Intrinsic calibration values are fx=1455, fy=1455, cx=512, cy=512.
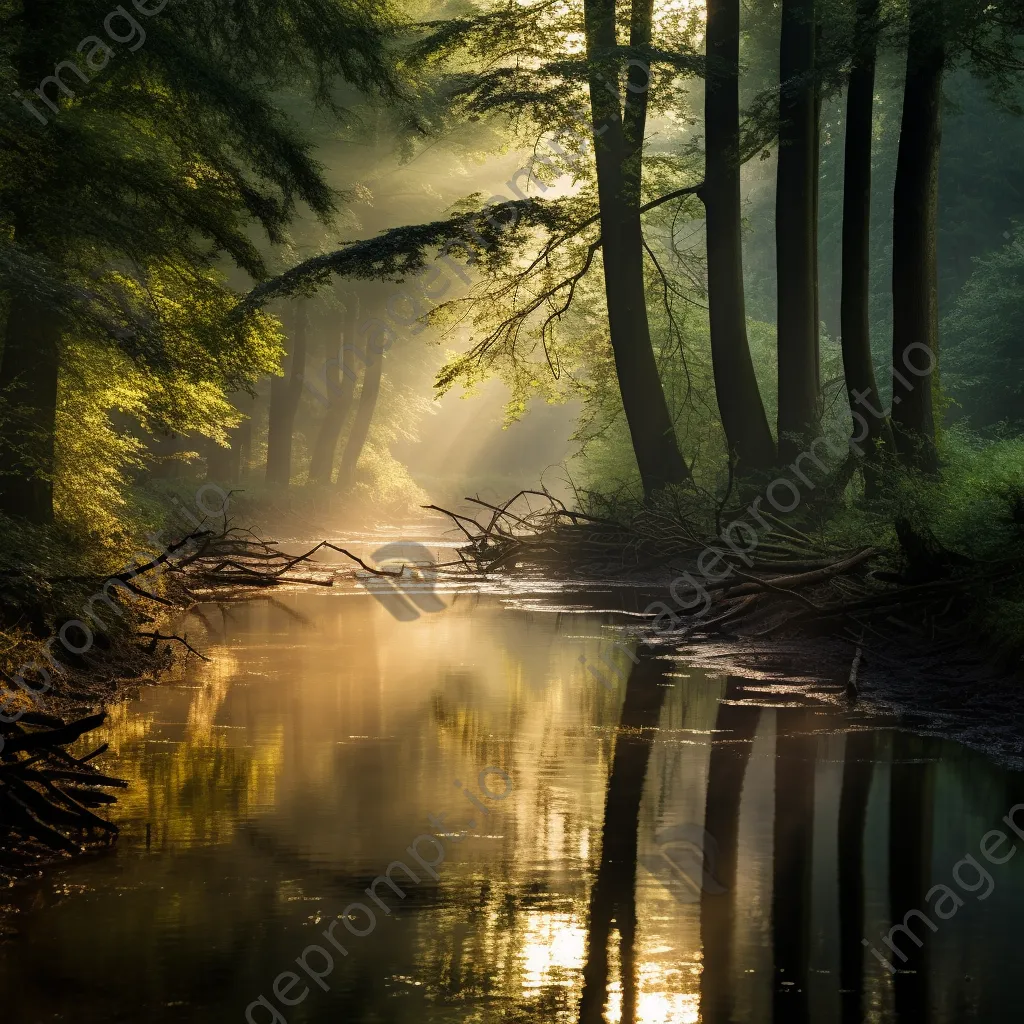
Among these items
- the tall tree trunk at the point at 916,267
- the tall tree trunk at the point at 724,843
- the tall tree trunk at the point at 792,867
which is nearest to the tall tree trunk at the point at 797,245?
the tall tree trunk at the point at 916,267

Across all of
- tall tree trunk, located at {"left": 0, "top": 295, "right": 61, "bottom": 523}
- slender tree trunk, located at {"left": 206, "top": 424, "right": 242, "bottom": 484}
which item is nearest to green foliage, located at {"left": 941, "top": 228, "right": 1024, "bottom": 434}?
slender tree trunk, located at {"left": 206, "top": 424, "right": 242, "bottom": 484}

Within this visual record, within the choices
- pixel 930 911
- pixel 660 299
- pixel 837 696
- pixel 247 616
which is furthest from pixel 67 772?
pixel 660 299

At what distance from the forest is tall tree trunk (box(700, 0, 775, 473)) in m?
0.05

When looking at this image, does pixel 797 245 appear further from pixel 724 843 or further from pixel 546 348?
pixel 724 843

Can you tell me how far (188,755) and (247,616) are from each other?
28.4ft

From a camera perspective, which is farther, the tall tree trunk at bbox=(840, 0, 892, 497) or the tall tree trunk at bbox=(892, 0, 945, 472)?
the tall tree trunk at bbox=(840, 0, 892, 497)

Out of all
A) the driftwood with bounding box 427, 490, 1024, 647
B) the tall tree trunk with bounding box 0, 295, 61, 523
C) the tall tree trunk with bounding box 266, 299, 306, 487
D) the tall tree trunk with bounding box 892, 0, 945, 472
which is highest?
the tall tree trunk with bounding box 266, 299, 306, 487

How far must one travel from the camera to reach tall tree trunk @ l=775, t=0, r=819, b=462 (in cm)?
2039

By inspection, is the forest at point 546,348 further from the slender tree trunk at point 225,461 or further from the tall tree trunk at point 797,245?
the slender tree trunk at point 225,461

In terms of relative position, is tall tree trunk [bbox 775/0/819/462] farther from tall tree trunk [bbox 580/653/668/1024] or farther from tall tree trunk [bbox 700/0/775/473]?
tall tree trunk [bbox 580/653/668/1024]

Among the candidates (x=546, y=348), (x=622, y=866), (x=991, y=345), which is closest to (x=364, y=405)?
(x=991, y=345)

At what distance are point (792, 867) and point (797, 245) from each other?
1573 cm

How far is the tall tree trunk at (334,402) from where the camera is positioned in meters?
46.3

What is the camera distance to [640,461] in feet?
77.3
